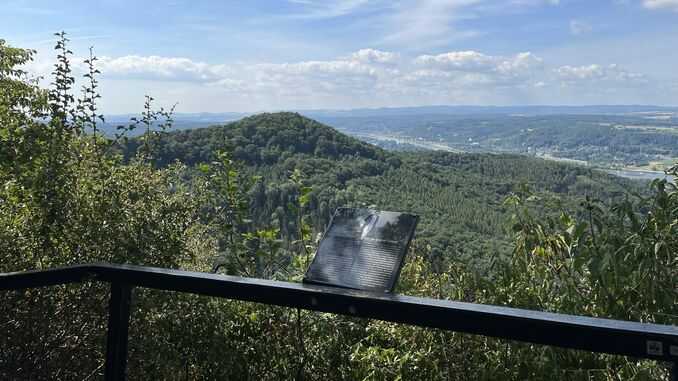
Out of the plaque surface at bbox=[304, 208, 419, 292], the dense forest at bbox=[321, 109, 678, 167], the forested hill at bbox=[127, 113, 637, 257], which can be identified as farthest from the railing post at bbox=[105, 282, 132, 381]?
the dense forest at bbox=[321, 109, 678, 167]

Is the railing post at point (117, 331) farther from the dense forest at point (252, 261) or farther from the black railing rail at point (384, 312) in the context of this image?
the dense forest at point (252, 261)

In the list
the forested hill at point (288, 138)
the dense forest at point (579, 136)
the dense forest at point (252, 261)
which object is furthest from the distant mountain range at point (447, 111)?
the dense forest at point (579, 136)

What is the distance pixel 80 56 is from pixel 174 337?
1994 mm

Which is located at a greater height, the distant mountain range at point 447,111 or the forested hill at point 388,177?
the distant mountain range at point 447,111

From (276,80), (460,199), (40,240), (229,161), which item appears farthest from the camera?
(460,199)

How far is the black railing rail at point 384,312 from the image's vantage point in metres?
1.09

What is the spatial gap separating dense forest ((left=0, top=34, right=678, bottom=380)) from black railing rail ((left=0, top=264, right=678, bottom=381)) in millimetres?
261

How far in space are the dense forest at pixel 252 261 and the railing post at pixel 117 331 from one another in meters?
0.24

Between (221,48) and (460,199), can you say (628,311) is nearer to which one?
(221,48)

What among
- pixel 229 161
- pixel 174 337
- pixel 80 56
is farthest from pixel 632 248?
pixel 80 56

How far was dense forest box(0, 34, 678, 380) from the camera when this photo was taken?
2055 mm

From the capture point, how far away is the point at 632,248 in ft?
6.68

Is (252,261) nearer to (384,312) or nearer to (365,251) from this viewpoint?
(365,251)

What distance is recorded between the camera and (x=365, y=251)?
1.65 metres
